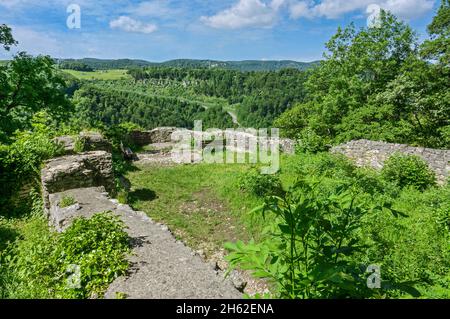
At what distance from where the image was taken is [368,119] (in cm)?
1677

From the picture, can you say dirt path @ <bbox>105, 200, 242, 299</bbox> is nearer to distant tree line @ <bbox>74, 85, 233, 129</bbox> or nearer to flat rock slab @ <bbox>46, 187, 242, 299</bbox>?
flat rock slab @ <bbox>46, 187, 242, 299</bbox>

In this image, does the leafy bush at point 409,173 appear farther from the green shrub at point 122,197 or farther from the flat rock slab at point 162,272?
the green shrub at point 122,197

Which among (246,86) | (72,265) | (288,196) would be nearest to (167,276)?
(72,265)

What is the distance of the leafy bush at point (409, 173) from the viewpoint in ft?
31.0

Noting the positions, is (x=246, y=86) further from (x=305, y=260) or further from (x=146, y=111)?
(x=305, y=260)

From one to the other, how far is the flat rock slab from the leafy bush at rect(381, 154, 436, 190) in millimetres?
7698

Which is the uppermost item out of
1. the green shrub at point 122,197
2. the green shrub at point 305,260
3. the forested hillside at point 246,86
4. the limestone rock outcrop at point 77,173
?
the forested hillside at point 246,86

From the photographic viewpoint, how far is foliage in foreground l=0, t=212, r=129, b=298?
3.51 m

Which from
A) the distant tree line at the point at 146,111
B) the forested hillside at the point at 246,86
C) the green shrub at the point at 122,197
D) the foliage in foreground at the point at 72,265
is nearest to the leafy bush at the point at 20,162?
the green shrub at the point at 122,197

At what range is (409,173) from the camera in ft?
31.5

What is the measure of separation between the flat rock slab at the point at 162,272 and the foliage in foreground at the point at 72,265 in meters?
0.20

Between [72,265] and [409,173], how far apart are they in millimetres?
9746
